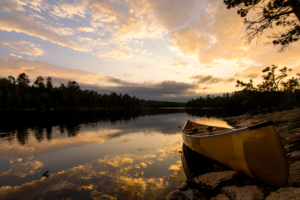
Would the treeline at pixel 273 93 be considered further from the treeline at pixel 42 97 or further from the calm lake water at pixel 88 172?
the treeline at pixel 42 97

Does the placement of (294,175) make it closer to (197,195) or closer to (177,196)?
(197,195)

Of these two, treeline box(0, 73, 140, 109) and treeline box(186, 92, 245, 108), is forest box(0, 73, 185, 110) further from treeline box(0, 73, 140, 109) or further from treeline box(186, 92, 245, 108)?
treeline box(186, 92, 245, 108)

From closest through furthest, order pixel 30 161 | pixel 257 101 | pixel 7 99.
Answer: pixel 30 161
pixel 257 101
pixel 7 99

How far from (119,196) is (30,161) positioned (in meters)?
8.46

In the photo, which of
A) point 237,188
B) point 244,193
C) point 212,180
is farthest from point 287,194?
point 212,180

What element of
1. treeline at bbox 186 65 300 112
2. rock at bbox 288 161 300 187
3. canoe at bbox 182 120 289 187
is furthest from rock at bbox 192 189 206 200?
treeline at bbox 186 65 300 112

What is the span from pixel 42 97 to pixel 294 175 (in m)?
123

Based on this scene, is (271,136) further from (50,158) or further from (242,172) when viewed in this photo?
(50,158)

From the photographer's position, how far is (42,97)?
9844 centimetres

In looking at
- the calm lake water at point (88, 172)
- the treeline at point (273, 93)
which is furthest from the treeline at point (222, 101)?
the calm lake water at point (88, 172)

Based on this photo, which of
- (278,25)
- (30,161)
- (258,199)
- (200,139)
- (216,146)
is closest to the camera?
(258,199)

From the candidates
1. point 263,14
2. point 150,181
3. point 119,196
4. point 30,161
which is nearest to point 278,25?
point 263,14

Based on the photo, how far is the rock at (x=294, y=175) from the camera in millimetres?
4836

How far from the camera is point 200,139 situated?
8.40m
